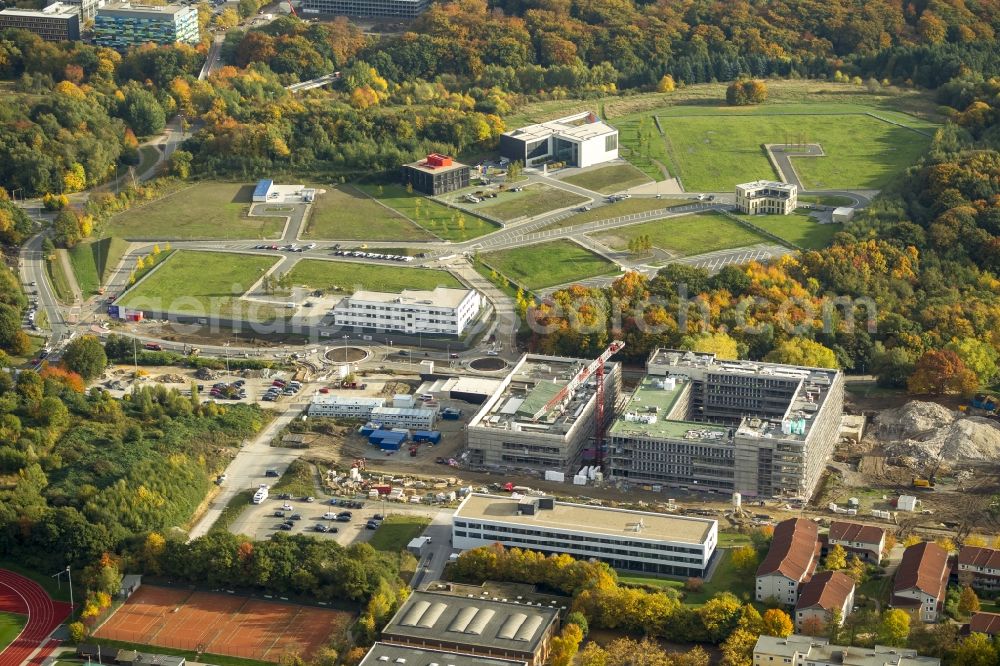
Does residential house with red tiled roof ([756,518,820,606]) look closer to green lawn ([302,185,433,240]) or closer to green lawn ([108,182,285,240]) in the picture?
green lawn ([302,185,433,240])

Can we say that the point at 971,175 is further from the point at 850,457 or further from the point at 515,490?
the point at 515,490

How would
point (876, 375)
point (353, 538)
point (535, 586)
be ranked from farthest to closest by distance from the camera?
point (876, 375), point (353, 538), point (535, 586)

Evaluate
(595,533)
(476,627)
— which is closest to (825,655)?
(595,533)

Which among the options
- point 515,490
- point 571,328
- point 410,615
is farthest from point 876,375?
point 410,615

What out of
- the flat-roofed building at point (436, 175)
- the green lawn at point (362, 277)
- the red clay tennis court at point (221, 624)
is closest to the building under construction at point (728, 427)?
the red clay tennis court at point (221, 624)

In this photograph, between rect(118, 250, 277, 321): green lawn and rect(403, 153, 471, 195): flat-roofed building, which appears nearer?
rect(118, 250, 277, 321): green lawn

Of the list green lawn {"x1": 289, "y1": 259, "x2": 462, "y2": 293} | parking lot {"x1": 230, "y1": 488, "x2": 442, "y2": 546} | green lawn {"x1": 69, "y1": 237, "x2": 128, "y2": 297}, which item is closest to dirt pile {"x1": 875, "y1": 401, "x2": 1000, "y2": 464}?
parking lot {"x1": 230, "y1": 488, "x2": 442, "y2": 546}
